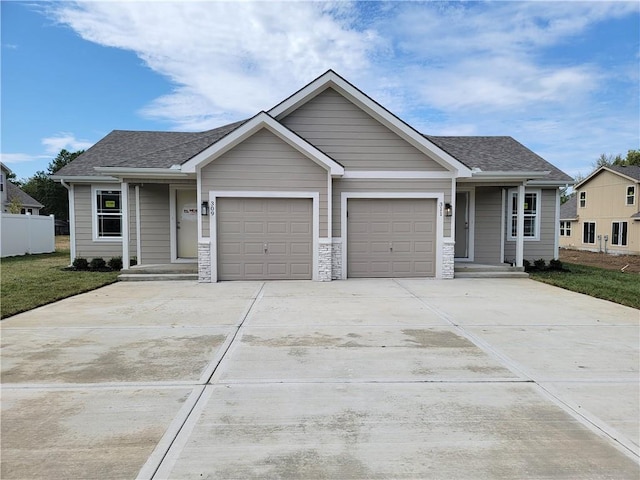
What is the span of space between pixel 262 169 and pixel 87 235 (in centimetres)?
759

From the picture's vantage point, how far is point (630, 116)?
24141 millimetres

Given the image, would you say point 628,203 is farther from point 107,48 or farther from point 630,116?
point 107,48

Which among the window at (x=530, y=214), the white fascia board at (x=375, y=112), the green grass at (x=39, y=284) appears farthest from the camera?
the window at (x=530, y=214)

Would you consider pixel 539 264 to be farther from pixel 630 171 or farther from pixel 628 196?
pixel 630 171

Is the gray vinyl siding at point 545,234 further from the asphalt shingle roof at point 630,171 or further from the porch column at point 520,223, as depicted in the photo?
the asphalt shingle roof at point 630,171

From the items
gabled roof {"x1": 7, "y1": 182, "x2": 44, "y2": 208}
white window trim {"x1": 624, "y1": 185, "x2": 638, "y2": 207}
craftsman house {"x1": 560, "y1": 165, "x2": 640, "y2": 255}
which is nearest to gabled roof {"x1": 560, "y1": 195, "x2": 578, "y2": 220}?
craftsman house {"x1": 560, "y1": 165, "x2": 640, "y2": 255}

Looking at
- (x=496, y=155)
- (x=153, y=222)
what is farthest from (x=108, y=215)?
(x=496, y=155)

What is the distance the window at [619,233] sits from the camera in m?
26.2

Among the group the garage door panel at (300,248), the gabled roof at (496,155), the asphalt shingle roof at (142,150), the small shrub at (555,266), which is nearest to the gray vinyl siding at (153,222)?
the asphalt shingle roof at (142,150)

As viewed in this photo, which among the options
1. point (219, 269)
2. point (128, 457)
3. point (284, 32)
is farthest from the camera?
point (284, 32)

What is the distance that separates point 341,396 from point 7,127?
20.4 meters

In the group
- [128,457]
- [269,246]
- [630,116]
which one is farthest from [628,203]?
[128,457]

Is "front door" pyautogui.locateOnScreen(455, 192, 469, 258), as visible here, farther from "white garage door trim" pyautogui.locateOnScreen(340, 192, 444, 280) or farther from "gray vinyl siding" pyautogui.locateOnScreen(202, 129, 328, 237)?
"gray vinyl siding" pyautogui.locateOnScreen(202, 129, 328, 237)

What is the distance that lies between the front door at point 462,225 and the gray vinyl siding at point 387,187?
2423 millimetres
